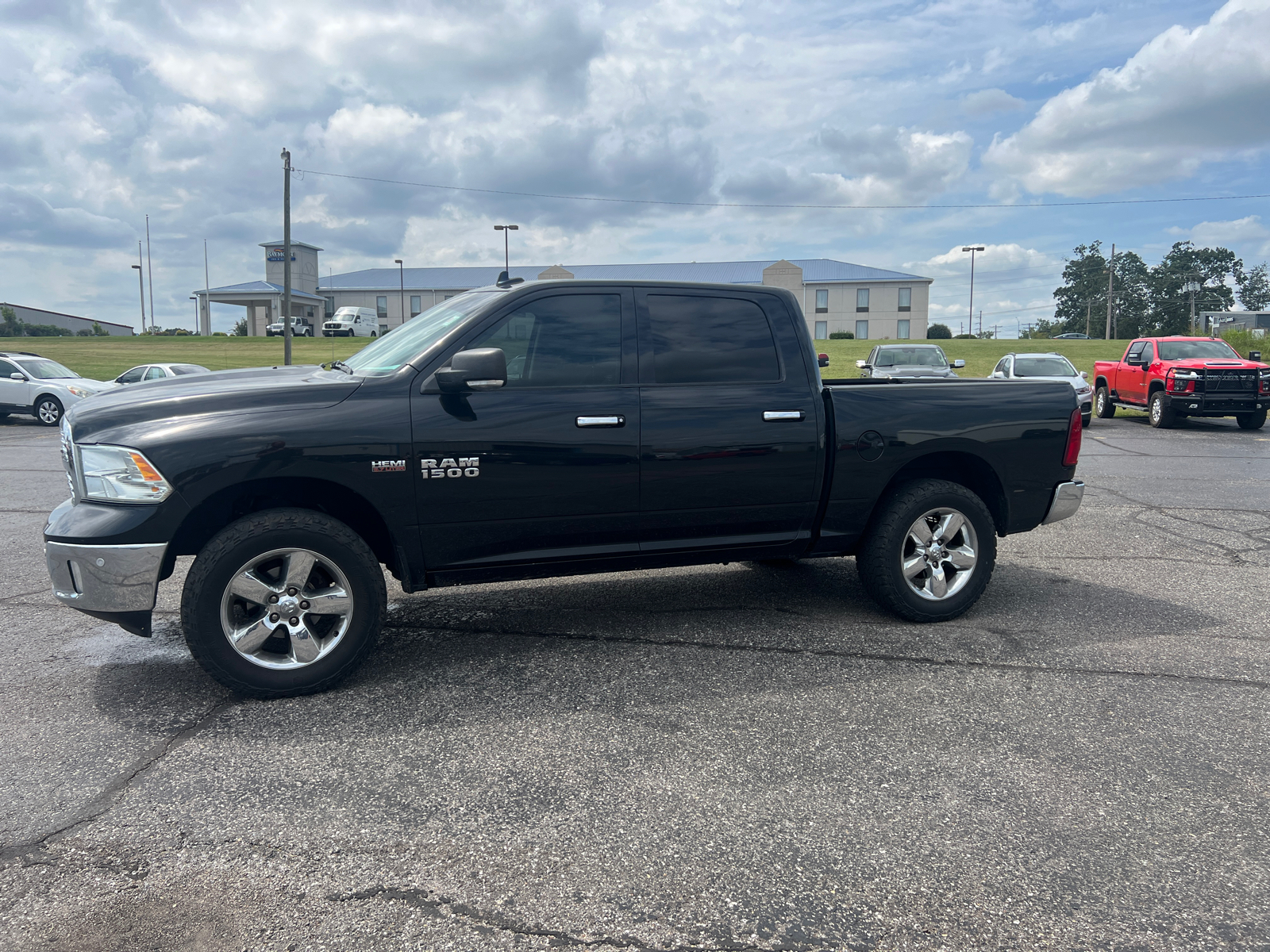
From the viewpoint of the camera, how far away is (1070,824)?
3049mm

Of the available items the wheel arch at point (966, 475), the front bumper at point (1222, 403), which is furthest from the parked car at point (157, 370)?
the front bumper at point (1222, 403)

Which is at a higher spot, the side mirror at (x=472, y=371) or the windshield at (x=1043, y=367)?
the windshield at (x=1043, y=367)

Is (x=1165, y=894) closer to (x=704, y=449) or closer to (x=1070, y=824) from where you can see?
(x=1070, y=824)

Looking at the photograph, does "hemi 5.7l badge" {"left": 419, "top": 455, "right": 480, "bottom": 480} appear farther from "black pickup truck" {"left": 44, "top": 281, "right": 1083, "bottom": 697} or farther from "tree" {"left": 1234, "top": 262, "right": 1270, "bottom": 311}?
"tree" {"left": 1234, "top": 262, "right": 1270, "bottom": 311}

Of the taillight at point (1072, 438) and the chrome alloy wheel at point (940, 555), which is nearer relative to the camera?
the chrome alloy wheel at point (940, 555)

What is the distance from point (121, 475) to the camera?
12.8ft

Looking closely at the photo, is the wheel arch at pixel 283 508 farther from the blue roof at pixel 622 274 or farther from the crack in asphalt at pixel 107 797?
the blue roof at pixel 622 274

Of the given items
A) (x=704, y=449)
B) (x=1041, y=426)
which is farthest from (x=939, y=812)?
(x=1041, y=426)

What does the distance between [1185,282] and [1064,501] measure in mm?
121944

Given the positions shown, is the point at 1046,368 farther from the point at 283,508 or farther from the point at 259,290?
the point at 259,290

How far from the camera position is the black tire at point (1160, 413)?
61.8 feet

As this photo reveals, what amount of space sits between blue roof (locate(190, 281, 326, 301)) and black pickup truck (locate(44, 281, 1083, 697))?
72.7 meters

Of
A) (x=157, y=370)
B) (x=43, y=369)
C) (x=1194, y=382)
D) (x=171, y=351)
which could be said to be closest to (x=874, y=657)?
(x=1194, y=382)

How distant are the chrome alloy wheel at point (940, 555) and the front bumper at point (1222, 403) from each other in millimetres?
15922
